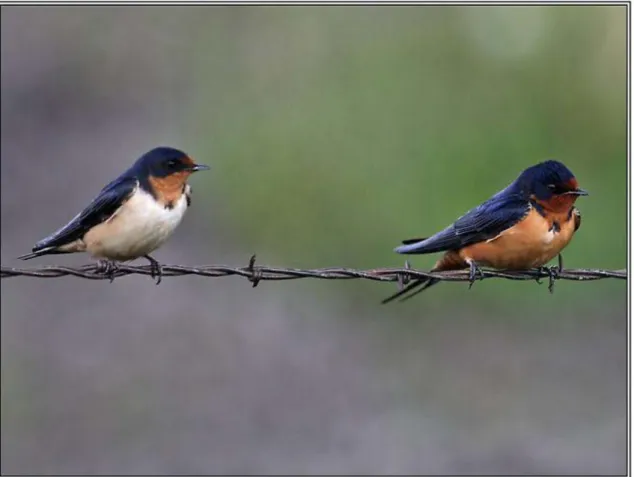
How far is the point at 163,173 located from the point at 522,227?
1802 millimetres

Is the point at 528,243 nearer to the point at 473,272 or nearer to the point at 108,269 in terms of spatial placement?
the point at 473,272

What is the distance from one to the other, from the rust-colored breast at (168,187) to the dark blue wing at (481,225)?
1.15m

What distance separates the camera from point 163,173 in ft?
19.2

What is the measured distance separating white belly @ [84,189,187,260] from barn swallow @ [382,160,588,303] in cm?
117

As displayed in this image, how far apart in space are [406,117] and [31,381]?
5.42 meters

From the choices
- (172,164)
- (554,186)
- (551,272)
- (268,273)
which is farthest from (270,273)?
(554,186)

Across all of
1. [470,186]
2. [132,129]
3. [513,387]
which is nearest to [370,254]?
[470,186]

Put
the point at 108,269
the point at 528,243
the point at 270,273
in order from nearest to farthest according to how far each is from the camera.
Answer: the point at 270,273
the point at 108,269
the point at 528,243

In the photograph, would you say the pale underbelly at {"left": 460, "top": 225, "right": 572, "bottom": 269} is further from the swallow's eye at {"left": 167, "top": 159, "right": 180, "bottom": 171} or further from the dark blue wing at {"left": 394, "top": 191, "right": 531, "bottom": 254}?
the swallow's eye at {"left": 167, "top": 159, "right": 180, "bottom": 171}

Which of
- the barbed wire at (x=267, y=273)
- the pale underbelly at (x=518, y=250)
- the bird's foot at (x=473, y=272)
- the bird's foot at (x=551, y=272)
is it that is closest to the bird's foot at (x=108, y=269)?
the barbed wire at (x=267, y=273)

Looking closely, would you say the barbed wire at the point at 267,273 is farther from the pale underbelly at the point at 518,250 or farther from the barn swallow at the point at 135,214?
the barn swallow at the point at 135,214

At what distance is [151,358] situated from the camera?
11438 millimetres

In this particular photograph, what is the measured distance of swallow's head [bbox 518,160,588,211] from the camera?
18.9ft

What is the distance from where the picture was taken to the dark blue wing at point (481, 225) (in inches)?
228
